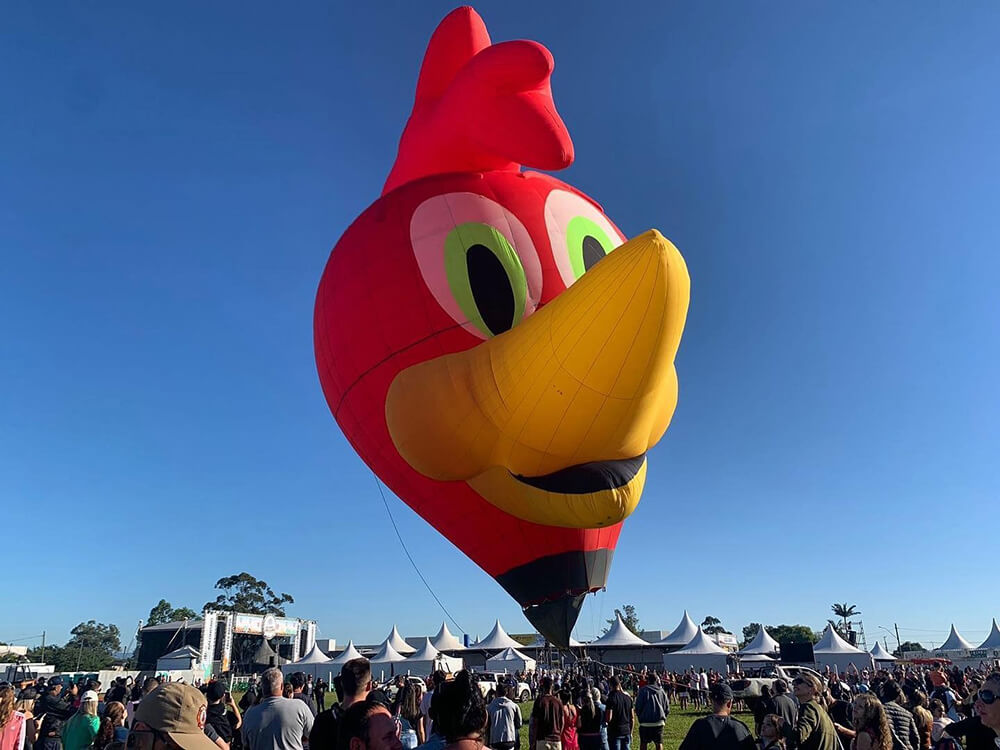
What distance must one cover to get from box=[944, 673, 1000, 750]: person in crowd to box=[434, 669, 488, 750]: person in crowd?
3.13 metres

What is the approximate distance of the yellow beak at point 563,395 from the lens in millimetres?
7695

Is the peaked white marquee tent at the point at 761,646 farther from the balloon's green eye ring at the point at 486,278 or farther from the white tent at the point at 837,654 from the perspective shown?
the balloon's green eye ring at the point at 486,278

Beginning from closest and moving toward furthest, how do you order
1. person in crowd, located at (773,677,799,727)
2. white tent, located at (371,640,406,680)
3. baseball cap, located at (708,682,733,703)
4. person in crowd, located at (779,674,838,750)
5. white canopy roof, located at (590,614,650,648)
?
person in crowd, located at (779,674,838,750)
baseball cap, located at (708,682,733,703)
person in crowd, located at (773,677,799,727)
white canopy roof, located at (590,614,650,648)
white tent, located at (371,640,406,680)

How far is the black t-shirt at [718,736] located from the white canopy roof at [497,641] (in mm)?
30166

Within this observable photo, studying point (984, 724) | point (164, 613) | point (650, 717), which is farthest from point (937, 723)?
point (164, 613)

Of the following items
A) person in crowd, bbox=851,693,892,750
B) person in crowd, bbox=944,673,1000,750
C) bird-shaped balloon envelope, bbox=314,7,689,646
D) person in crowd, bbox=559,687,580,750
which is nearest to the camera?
person in crowd, bbox=851,693,892,750

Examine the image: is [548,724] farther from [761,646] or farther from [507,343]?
[761,646]

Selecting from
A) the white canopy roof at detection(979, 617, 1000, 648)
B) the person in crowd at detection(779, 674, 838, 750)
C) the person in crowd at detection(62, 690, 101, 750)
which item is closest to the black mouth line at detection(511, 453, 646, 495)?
the person in crowd at detection(779, 674, 838, 750)

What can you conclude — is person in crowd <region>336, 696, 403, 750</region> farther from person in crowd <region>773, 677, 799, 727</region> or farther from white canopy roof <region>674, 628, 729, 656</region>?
white canopy roof <region>674, 628, 729, 656</region>

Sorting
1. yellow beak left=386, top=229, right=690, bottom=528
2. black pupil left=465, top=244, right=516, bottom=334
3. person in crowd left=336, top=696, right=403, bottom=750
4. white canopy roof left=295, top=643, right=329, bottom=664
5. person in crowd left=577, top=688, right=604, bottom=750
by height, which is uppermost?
black pupil left=465, top=244, right=516, bottom=334

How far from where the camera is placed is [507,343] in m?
8.58

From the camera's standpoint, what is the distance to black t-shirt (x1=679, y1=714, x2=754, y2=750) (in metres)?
4.50

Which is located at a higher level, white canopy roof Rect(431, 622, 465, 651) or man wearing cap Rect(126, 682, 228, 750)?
white canopy roof Rect(431, 622, 465, 651)

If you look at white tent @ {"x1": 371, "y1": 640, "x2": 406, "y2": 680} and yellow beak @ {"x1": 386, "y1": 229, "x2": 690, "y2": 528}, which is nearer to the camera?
yellow beak @ {"x1": 386, "y1": 229, "x2": 690, "y2": 528}
